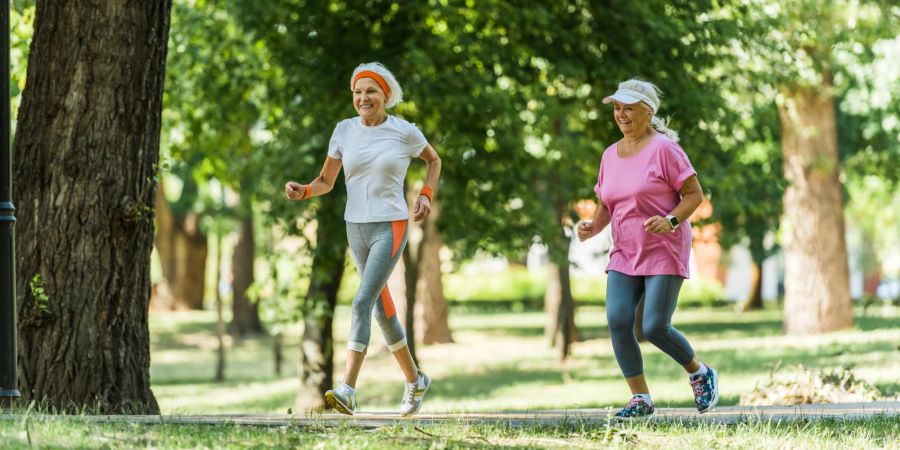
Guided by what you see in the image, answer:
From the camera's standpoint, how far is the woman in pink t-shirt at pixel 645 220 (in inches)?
280

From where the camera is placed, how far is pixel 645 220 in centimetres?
712

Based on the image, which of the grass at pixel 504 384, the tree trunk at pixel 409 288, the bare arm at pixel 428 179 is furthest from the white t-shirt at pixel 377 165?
the tree trunk at pixel 409 288

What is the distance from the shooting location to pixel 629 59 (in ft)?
46.8

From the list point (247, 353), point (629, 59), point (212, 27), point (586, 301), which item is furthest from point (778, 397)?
point (586, 301)

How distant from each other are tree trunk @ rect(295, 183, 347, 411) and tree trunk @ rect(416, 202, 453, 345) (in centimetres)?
1227

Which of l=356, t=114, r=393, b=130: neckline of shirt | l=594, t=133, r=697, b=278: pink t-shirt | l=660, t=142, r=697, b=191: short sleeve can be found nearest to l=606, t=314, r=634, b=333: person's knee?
l=594, t=133, r=697, b=278: pink t-shirt

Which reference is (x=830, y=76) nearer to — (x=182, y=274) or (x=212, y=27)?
(x=212, y=27)

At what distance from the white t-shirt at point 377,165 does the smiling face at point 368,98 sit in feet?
0.28

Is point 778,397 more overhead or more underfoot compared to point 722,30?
more underfoot

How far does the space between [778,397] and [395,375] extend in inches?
514

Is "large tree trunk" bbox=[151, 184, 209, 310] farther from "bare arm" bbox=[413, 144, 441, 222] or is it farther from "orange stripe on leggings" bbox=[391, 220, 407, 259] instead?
"orange stripe on leggings" bbox=[391, 220, 407, 259]

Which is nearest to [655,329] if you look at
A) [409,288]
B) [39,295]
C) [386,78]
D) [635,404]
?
[635,404]

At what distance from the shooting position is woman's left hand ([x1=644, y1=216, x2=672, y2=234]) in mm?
6914

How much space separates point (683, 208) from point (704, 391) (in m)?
1.09
